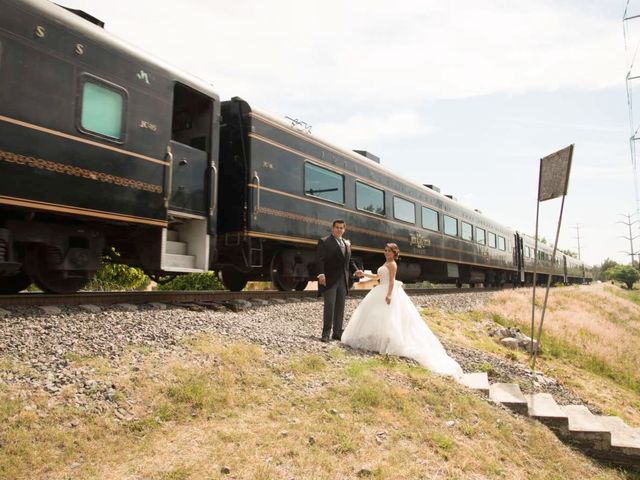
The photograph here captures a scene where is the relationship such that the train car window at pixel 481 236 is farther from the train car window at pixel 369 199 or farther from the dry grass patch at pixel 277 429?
the dry grass patch at pixel 277 429

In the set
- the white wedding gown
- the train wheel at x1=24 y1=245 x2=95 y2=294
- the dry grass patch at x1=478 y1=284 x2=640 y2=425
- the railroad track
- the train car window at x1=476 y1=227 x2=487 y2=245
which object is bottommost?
the dry grass patch at x1=478 y1=284 x2=640 y2=425

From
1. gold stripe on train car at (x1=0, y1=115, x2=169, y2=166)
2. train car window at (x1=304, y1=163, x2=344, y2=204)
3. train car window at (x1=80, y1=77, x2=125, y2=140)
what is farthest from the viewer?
train car window at (x1=304, y1=163, x2=344, y2=204)

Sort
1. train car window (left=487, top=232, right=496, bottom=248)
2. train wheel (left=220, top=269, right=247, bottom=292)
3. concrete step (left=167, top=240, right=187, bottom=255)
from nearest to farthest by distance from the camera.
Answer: concrete step (left=167, top=240, right=187, bottom=255)
train wheel (left=220, top=269, right=247, bottom=292)
train car window (left=487, top=232, right=496, bottom=248)

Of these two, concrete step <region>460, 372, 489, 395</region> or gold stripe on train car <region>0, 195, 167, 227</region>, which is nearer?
gold stripe on train car <region>0, 195, 167, 227</region>

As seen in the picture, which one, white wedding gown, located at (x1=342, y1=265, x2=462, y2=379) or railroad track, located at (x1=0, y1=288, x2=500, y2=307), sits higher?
railroad track, located at (x1=0, y1=288, x2=500, y2=307)

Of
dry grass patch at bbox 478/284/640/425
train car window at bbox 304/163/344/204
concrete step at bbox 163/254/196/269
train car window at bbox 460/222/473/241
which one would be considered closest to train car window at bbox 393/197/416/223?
train car window at bbox 304/163/344/204

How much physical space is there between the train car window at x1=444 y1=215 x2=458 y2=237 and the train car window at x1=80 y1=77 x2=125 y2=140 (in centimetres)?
1379

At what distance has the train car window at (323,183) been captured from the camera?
10.1 meters

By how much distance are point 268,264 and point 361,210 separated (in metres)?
2.97

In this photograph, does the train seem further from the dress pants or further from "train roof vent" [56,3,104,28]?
the dress pants

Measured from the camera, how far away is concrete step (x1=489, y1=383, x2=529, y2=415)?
18.3 feet

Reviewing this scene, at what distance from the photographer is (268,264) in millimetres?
10312

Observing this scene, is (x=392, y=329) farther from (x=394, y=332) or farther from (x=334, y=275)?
(x=334, y=275)

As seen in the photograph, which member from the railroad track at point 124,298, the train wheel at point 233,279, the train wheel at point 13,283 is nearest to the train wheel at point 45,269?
the railroad track at point 124,298
